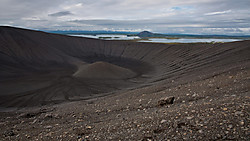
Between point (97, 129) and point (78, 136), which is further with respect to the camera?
point (97, 129)

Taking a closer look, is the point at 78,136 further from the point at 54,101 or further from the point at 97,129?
the point at 54,101

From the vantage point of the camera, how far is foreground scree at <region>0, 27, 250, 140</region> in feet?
15.1

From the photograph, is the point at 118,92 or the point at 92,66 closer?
the point at 118,92

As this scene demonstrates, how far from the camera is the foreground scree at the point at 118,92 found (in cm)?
461

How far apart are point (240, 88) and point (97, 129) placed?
227 inches

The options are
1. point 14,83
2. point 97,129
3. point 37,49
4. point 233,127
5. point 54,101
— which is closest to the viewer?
point 233,127

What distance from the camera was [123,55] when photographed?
43312 millimetres

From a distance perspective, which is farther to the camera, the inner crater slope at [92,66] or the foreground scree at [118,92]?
the inner crater slope at [92,66]

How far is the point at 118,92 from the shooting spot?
15.8 meters

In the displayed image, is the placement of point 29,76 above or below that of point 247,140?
below

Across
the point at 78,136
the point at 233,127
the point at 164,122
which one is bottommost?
the point at 78,136

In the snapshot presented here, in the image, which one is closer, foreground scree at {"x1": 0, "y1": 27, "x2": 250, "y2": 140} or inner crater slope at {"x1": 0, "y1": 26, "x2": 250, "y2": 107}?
foreground scree at {"x1": 0, "y1": 27, "x2": 250, "y2": 140}

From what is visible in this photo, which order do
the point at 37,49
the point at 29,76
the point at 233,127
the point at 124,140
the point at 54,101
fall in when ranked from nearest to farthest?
the point at 233,127 → the point at 124,140 → the point at 54,101 → the point at 29,76 → the point at 37,49

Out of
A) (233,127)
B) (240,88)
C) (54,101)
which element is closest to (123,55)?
(54,101)
